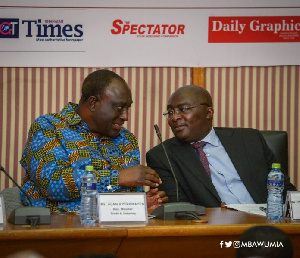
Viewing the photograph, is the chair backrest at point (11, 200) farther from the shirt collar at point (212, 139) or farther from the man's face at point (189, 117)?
the shirt collar at point (212, 139)

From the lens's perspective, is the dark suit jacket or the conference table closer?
the conference table

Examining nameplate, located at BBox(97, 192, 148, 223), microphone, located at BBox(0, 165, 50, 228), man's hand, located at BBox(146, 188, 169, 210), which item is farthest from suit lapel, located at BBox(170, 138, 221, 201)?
microphone, located at BBox(0, 165, 50, 228)

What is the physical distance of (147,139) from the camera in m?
5.07

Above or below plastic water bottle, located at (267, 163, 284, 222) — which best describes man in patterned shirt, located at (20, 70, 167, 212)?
above

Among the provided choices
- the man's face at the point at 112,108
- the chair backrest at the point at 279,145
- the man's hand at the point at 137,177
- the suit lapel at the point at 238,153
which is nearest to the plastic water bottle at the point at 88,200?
the man's hand at the point at 137,177

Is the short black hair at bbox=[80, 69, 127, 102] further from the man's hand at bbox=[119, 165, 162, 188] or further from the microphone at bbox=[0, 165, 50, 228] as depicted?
the microphone at bbox=[0, 165, 50, 228]

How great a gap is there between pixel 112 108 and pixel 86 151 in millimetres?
315

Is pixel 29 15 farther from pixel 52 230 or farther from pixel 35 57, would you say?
pixel 52 230

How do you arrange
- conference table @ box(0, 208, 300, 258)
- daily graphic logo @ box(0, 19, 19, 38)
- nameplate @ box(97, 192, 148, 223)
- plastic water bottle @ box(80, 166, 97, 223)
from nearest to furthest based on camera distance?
conference table @ box(0, 208, 300, 258) < nameplate @ box(97, 192, 148, 223) < plastic water bottle @ box(80, 166, 97, 223) < daily graphic logo @ box(0, 19, 19, 38)

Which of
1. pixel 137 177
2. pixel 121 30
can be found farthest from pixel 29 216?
pixel 121 30

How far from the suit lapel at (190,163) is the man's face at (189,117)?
0.23 ft

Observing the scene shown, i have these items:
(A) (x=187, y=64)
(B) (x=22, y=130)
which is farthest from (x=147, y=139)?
(B) (x=22, y=130)

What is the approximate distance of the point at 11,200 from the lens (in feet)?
10.3

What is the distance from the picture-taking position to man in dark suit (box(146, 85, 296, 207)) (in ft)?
11.9
